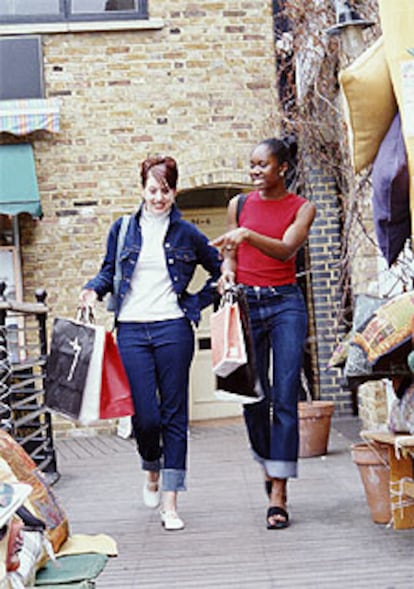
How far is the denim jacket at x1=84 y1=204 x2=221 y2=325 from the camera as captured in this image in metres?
4.99

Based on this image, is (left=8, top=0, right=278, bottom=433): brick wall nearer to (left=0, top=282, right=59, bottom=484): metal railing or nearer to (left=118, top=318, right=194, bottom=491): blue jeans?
(left=0, top=282, right=59, bottom=484): metal railing

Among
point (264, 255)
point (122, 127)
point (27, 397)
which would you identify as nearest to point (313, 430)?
point (27, 397)

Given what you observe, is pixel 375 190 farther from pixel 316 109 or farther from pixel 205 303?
pixel 316 109

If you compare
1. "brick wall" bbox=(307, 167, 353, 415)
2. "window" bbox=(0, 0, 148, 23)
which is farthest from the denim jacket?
"window" bbox=(0, 0, 148, 23)

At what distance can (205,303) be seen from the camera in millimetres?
5156

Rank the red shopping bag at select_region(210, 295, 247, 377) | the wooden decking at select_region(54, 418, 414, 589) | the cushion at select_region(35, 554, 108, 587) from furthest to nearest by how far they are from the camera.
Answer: the red shopping bag at select_region(210, 295, 247, 377), the wooden decking at select_region(54, 418, 414, 589), the cushion at select_region(35, 554, 108, 587)

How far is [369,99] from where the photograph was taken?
2555mm

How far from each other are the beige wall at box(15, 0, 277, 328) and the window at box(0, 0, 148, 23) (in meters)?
0.18

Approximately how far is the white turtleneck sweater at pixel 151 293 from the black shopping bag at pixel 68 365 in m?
0.38

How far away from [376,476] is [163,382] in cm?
114

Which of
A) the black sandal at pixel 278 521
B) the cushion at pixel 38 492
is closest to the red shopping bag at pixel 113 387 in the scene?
the black sandal at pixel 278 521

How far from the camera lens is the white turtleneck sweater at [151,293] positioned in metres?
4.98

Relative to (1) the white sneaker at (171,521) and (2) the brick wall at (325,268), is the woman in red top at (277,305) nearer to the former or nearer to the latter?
(1) the white sneaker at (171,521)

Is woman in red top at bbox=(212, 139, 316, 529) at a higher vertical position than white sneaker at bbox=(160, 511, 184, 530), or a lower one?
higher
